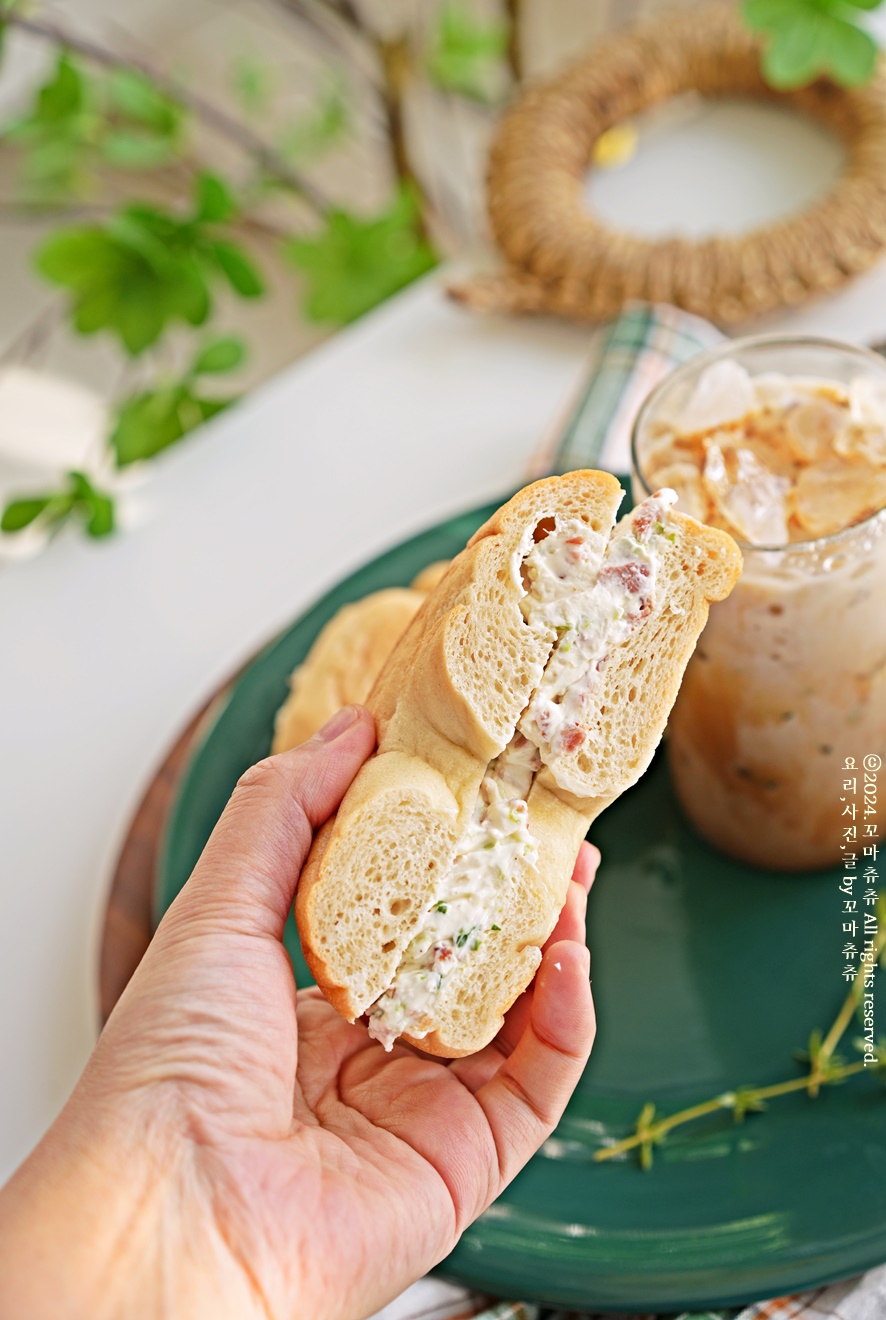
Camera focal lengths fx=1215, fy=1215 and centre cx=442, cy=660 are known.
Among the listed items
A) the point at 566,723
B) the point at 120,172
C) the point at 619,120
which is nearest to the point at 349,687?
the point at 566,723

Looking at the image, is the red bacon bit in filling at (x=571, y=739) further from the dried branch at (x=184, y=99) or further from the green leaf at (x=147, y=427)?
the dried branch at (x=184, y=99)

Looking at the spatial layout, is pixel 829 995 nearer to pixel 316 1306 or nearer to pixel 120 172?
pixel 316 1306

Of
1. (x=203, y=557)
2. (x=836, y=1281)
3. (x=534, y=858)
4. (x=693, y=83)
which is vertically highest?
(x=693, y=83)

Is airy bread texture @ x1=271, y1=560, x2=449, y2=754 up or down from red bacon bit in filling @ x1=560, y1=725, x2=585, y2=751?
down

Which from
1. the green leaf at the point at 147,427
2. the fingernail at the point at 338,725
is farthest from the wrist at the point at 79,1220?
the green leaf at the point at 147,427

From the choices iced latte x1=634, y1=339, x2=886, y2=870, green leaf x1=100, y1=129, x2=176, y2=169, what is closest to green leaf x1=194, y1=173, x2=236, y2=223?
green leaf x1=100, y1=129, x2=176, y2=169

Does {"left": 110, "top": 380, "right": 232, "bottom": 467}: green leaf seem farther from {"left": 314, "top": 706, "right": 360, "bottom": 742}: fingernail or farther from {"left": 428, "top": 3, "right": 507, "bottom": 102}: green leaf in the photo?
{"left": 428, "top": 3, "right": 507, "bottom": 102}: green leaf

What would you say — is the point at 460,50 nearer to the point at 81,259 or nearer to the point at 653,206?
the point at 653,206
